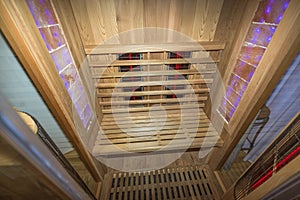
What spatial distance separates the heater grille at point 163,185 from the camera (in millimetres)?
2102

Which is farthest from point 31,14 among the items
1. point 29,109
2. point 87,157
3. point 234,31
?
point 234,31

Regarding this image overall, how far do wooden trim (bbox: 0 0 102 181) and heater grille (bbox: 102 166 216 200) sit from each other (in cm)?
133

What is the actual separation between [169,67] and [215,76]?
721 millimetres

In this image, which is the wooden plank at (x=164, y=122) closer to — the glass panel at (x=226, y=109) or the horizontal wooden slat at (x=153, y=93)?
the glass panel at (x=226, y=109)

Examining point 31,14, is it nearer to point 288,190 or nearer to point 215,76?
point 288,190

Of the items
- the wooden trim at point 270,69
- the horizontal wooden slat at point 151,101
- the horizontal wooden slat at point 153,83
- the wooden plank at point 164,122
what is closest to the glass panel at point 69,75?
the horizontal wooden slat at point 153,83

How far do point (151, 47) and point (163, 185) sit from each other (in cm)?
206

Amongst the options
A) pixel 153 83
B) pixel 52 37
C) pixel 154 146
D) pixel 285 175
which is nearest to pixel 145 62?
pixel 153 83

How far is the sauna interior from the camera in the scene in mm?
1030

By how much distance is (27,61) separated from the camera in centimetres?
99

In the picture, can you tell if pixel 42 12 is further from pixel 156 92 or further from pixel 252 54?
pixel 252 54

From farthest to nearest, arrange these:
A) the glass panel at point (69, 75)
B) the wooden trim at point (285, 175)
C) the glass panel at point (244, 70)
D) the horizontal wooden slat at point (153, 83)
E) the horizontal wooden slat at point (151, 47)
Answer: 1. the horizontal wooden slat at point (153, 83)
2. the horizontal wooden slat at point (151, 47)
3. the glass panel at point (244, 70)
4. the glass panel at point (69, 75)
5. the wooden trim at point (285, 175)

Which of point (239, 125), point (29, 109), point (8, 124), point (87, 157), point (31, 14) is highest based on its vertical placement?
point (31, 14)

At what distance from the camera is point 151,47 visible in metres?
1.84
